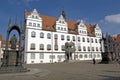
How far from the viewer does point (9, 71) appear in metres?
13.4

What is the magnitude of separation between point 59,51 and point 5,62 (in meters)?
32.5

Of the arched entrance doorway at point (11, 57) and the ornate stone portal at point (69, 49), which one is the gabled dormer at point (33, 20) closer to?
the ornate stone portal at point (69, 49)

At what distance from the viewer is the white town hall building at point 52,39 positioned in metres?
40.8

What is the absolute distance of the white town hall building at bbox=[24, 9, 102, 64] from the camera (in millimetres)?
40797

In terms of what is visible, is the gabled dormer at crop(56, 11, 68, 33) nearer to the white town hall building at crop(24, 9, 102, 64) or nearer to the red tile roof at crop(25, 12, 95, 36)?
the white town hall building at crop(24, 9, 102, 64)

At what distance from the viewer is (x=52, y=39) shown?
45.2 metres

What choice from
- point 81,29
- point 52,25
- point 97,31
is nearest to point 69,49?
point 52,25

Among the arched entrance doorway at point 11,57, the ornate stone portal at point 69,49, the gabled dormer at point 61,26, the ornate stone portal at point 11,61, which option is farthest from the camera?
the gabled dormer at point 61,26

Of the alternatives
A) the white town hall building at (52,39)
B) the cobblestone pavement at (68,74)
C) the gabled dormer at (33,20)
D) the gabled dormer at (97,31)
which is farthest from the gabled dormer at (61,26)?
the cobblestone pavement at (68,74)

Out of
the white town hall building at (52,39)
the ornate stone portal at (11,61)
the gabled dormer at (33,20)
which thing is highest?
→ the gabled dormer at (33,20)

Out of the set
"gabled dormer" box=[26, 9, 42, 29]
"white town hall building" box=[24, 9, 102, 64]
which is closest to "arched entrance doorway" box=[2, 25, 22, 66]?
"white town hall building" box=[24, 9, 102, 64]

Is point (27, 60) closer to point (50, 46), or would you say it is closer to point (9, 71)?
point (50, 46)

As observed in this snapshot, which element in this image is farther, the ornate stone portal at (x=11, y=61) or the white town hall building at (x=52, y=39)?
the white town hall building at (x=52, y=39)

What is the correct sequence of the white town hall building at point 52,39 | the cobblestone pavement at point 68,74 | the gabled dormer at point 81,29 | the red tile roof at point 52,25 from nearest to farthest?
the cobblestone pavement at point 68,74, the white town hall building at point 52,39, the red tile roof at point 52,25, the gabled dormer at point 81,29
